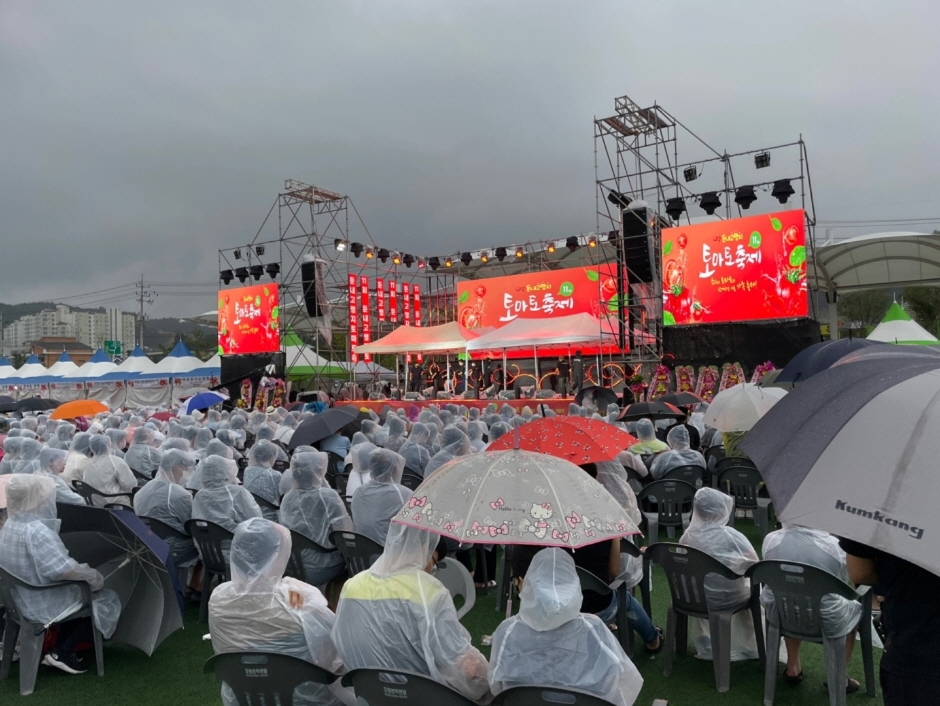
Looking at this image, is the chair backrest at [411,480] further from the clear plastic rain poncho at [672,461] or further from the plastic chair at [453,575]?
the plastic chair at [453,575]

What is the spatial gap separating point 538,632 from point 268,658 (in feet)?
3.16

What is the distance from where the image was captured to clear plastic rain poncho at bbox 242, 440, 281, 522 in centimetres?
555

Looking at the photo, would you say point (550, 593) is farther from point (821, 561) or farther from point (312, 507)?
point (312, 507)

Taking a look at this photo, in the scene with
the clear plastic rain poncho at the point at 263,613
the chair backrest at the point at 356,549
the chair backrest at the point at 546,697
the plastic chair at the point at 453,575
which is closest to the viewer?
the chair backrest at the point at 546,697

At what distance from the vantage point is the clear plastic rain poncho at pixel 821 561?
125 inches

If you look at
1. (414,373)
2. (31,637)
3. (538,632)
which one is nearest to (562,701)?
(538,632)

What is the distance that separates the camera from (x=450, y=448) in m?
6.25

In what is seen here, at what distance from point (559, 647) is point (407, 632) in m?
0.53

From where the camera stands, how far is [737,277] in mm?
15984

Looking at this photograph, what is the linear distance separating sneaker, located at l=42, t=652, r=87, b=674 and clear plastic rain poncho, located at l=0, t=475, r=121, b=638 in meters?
0.46

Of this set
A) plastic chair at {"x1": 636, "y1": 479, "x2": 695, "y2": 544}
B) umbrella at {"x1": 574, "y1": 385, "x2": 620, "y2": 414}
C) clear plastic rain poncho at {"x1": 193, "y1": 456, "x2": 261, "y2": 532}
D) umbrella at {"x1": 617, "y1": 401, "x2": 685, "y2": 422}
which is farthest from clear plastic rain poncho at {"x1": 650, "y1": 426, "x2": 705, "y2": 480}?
→ umbrella at {"x1": 574, "y1": 385, "x2": 620, "y2": 414}

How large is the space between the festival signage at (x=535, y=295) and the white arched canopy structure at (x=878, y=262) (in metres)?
6.22

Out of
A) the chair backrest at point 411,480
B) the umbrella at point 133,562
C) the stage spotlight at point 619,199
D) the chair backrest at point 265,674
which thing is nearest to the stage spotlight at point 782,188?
the stage spotlight at point 619,199

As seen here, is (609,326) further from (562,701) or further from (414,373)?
(562,701)
